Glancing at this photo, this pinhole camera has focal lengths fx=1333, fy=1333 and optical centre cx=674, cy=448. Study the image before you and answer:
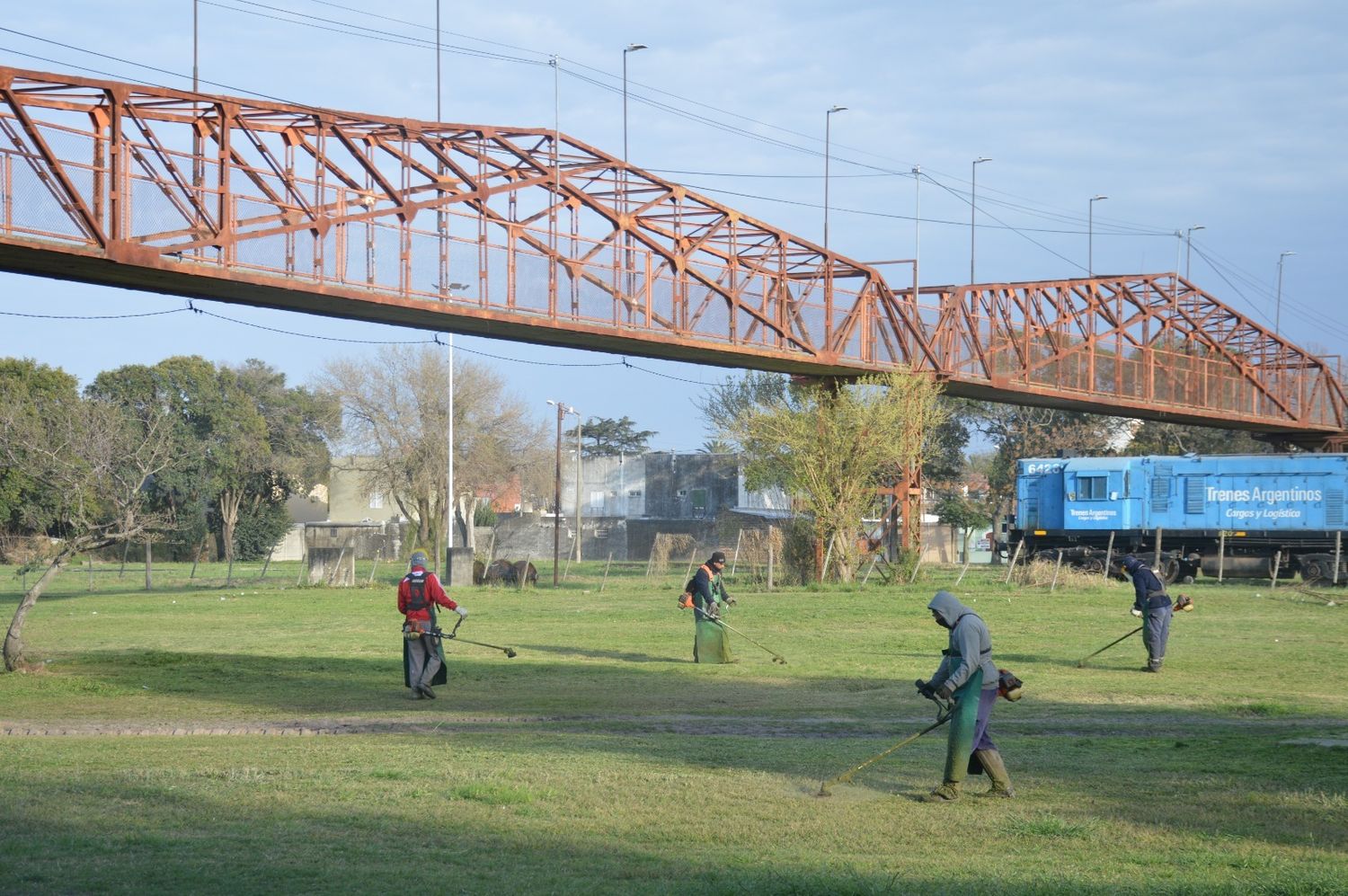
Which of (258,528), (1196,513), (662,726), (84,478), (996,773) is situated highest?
(84,478)

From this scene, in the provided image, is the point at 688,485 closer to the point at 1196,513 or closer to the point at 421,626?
the point at 1196,513

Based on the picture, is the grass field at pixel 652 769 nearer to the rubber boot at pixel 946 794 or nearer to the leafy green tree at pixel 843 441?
the rubber boot at pixel 946 794

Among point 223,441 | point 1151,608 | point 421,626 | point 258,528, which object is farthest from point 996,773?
point 258,528

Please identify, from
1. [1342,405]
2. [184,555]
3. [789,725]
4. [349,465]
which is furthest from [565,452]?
[789,725]

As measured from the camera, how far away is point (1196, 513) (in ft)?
156

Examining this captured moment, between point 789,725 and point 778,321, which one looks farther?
point 778,321

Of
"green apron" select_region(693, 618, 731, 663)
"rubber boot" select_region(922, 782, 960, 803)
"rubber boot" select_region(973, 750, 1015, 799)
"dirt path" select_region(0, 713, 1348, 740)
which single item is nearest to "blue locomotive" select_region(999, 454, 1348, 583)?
"green apron" select_region(693, 618, 731, 663)

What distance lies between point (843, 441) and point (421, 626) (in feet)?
87.1

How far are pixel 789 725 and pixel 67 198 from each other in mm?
18003

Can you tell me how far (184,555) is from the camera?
8125cm

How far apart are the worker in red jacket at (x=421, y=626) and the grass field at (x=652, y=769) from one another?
626mm

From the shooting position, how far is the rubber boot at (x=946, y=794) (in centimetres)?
1138

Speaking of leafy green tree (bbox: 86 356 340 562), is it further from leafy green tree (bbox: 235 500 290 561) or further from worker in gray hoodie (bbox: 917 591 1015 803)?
worker in gray hoodie (bbox: 917 591 1015 803)

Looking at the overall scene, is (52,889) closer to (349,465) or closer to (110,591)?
(110,591)
